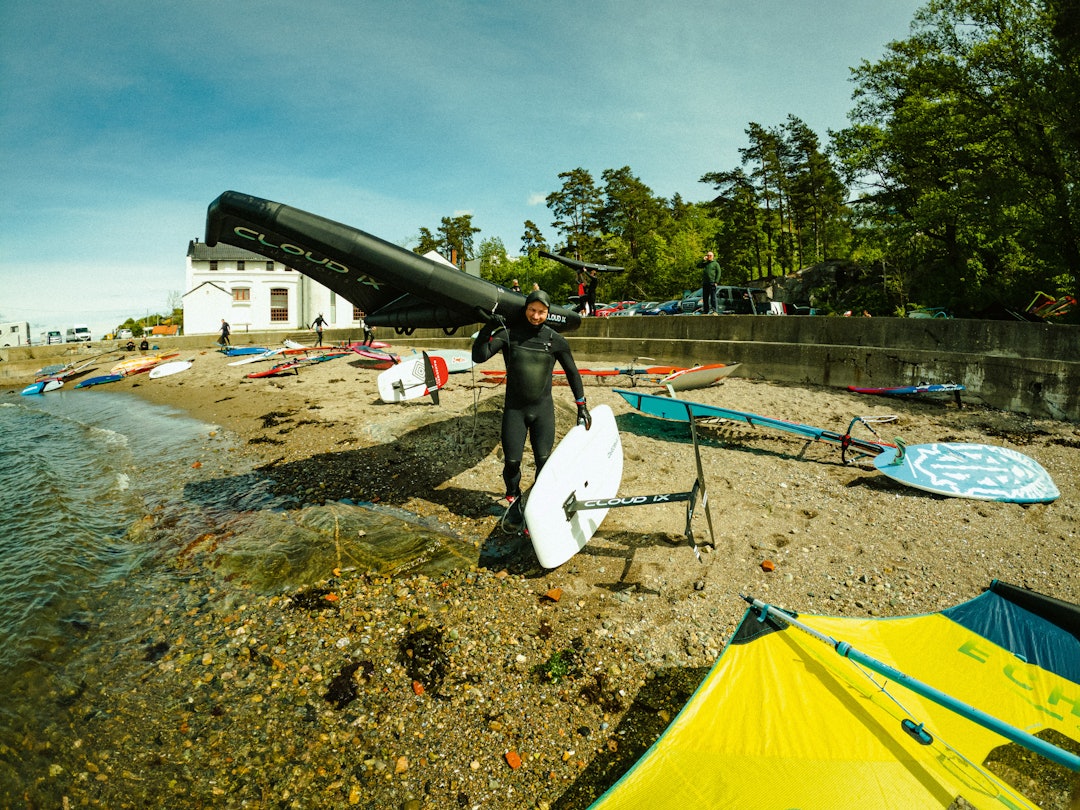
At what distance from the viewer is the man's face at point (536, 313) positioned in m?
5.19

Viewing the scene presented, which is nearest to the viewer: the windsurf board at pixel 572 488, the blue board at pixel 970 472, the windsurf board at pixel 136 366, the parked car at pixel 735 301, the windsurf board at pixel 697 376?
the windsurf board at pixel 572 488

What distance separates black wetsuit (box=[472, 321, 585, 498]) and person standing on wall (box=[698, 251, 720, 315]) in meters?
11.2

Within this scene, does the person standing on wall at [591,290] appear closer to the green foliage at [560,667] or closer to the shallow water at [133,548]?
the shallow water at [133,548]

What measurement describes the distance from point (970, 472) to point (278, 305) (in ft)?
170

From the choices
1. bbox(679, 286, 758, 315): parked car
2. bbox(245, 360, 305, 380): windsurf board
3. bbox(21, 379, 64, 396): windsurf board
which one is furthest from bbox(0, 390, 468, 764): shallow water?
bbox(679, 286, 758, 315): parked car

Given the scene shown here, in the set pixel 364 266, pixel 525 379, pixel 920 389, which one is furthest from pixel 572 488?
pixel 920 389

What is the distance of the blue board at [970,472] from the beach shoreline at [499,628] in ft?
0.65

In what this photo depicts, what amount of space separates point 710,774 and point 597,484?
364cm

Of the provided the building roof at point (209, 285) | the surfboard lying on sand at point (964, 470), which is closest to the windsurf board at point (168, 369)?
the building roof at point (209, 285)

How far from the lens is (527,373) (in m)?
5.29

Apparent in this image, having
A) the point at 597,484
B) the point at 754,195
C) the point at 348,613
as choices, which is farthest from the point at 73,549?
the point at 754,195

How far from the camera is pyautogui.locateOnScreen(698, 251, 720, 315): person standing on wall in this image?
51.3ft

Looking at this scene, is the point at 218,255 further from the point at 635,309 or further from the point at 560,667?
the point at 560,667

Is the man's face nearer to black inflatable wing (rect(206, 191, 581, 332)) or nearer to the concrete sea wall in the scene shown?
black inflatable wing (rect(206, 191, 581, 332))
